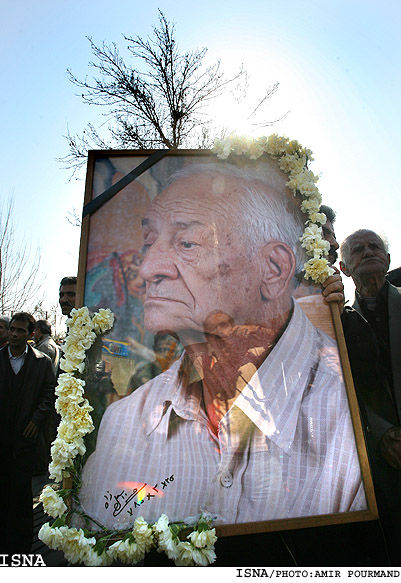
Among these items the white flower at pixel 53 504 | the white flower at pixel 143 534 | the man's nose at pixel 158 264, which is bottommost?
the white flower at pixel 143 534

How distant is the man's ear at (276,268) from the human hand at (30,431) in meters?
2.11

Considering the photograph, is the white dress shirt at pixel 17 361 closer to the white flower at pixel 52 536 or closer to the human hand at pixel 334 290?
the white flower at pixel 52 536

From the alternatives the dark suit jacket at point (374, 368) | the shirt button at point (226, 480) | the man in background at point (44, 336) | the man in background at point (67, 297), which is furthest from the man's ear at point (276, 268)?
the man in background at point (44, 336)

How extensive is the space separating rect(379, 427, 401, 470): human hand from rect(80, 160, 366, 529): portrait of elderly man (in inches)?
14.3

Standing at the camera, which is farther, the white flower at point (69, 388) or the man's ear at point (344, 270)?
the man's ear at point (344, 270)

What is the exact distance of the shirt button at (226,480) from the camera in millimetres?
2067

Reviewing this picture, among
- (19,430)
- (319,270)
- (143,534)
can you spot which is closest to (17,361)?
(19,430)

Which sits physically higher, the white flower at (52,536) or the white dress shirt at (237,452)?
the white dress shirt at (237,452)

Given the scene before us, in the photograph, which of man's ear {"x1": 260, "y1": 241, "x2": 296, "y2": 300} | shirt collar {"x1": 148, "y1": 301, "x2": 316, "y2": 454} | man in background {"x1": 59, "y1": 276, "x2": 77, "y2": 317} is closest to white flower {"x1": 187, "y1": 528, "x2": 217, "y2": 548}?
shirt collar {"x1": 148, "y1": 301, "x2": 316, "y2": 454}

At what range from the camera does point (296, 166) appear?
8.87ft

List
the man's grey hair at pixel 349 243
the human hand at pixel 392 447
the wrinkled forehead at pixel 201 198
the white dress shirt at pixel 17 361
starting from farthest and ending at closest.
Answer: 1. the white dress shirt at pixel 17 361
2. the man's grey hair at pixel 349 243
3. the wrinkled forehead at pixel 201 198
4. the human hand at pixel 392 447

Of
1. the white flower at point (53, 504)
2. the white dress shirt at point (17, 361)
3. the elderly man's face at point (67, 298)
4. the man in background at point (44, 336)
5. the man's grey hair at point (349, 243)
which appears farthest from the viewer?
the man in background at point (44, 336)

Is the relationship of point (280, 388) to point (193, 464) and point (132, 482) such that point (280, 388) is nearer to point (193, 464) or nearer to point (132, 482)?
point (193, 464)

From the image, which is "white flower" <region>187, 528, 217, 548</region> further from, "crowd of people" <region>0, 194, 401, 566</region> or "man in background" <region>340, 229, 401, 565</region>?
"man in background" <region>340, 229, 401, 565</region>
